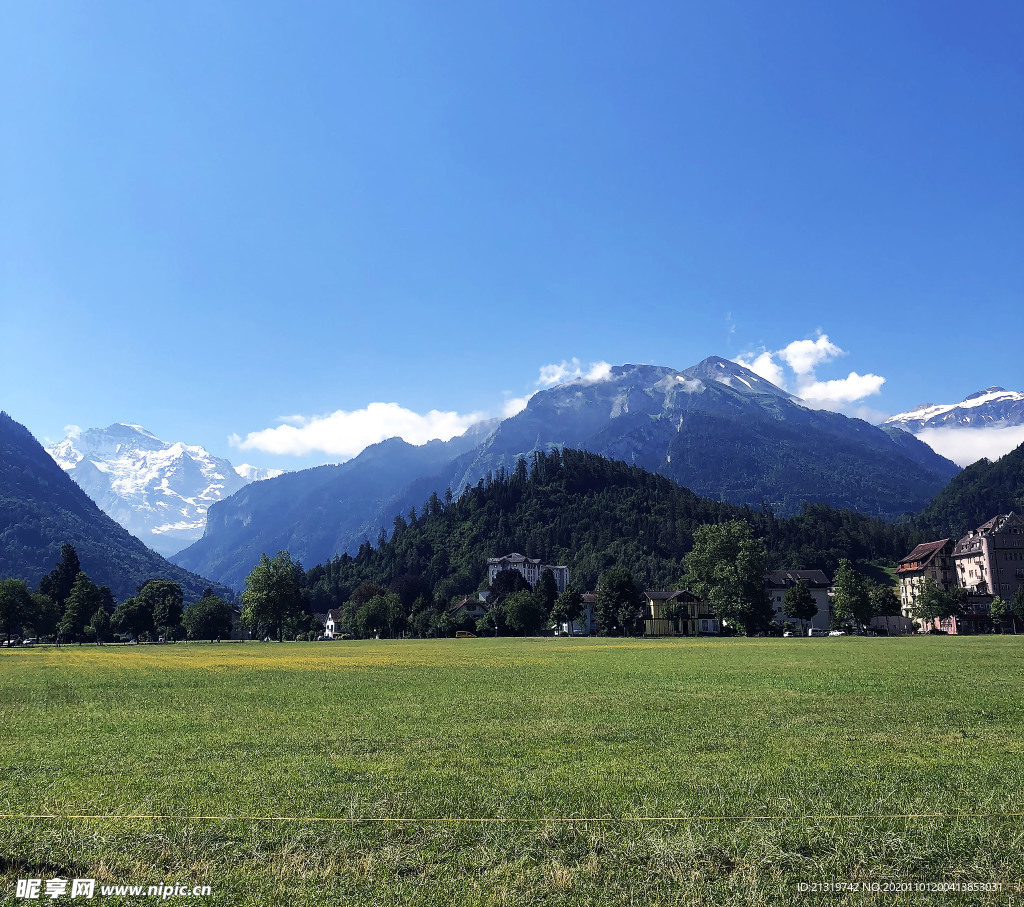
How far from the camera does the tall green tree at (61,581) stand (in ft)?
488

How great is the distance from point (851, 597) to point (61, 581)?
16599 centimetres

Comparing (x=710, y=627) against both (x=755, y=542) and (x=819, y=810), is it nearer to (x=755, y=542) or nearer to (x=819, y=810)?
(x=755, y=542)

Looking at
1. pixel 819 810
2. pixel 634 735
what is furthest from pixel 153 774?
pixel 819 810

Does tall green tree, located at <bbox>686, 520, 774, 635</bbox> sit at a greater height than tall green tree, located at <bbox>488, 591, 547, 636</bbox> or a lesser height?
greater

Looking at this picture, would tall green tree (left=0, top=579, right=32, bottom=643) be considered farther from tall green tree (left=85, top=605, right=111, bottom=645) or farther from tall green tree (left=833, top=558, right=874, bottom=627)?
tall green tree (left=833, top=558, right=874, bottom=627)

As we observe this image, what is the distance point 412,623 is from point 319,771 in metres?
159

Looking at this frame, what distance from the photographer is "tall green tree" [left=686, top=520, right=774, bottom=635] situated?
4567 inches

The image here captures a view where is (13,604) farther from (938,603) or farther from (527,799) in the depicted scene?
(938,603)

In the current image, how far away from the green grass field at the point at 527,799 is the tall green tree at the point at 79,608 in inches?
4750

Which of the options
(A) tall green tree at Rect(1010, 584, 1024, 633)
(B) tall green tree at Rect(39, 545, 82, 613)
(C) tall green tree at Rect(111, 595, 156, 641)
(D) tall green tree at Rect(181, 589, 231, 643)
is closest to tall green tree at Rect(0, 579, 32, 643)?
(C) tall green tree at Rect(111, 595, 156, 641)

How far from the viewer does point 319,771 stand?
14.0 meters

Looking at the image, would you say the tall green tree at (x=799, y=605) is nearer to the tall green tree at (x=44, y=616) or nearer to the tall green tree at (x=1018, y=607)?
the tall green tree at (x=1018, y=607)

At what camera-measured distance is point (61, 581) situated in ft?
495

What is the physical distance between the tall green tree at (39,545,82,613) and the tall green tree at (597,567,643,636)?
381ft
